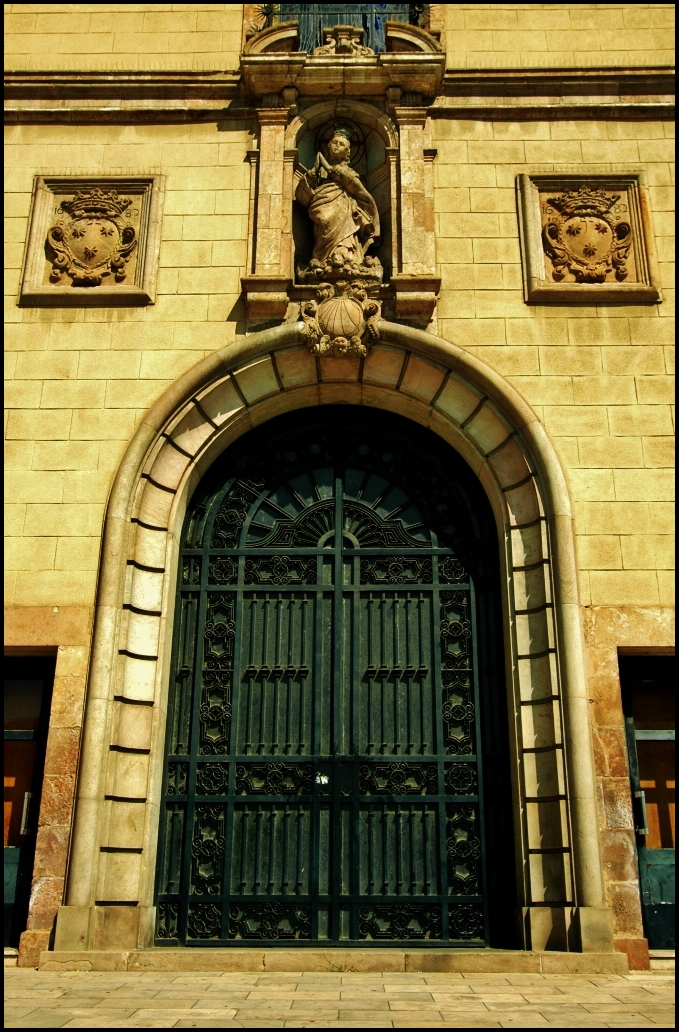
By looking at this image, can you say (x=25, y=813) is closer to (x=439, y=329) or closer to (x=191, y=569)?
(x=191, y=569)

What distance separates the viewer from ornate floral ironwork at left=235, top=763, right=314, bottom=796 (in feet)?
27.6

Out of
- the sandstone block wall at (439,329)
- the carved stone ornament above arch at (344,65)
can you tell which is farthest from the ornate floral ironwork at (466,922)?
the carved stone ornament above arch at (344,65)

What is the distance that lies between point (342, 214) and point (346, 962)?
22.7 ft

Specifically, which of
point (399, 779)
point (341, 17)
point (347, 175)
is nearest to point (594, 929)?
point (399, 779)

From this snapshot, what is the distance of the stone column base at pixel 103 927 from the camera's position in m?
7.29

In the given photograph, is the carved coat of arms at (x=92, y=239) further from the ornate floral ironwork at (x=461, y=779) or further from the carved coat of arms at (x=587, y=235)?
the ornate floral ironwork at (x=461, y=779)

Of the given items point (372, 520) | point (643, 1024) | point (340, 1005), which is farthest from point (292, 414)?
point (643, 1024)

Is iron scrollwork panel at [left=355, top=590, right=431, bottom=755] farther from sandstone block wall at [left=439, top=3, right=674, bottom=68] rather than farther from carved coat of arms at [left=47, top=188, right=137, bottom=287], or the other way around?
sandstone block wall at [left=439, top=3, right=674, bottom=68]

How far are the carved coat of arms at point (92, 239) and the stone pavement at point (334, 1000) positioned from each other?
6340 millimetres

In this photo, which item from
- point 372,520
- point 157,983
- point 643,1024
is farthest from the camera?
point 372,520

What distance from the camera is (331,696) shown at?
8633mm

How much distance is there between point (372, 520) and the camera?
366 inches

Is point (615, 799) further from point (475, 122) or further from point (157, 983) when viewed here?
point (475, 122)

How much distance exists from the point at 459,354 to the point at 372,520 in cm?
180
